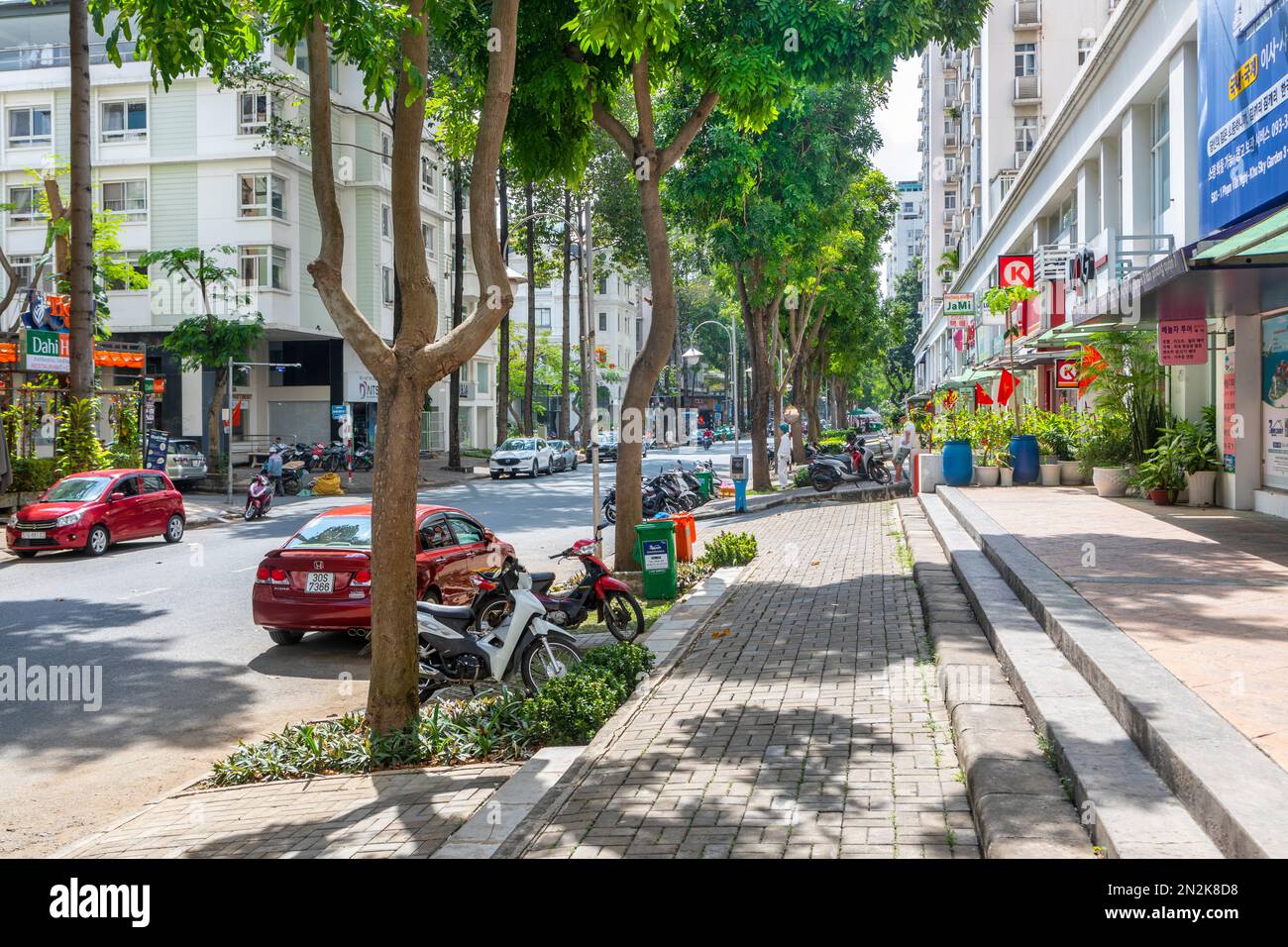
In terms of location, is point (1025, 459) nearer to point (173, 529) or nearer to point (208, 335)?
point (173, 529)

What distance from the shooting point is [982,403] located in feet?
92.8

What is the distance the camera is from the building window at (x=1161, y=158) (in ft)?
63.8

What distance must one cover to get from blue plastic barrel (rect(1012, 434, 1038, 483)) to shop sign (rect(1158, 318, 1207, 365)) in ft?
23.2

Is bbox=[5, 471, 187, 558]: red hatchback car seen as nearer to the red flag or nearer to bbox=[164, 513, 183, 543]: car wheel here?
bbox=[164, 513, 183, 543]: car wheel

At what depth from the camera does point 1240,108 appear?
14195mm

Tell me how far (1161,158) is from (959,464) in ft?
23.1

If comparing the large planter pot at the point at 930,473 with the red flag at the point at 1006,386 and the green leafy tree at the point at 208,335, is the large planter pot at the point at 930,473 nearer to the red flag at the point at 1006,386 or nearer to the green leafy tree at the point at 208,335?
the red flag at the point at 1006,386

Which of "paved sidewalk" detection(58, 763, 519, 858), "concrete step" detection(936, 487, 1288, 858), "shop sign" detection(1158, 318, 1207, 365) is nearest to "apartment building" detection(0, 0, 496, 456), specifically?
"shop sign" detection(1158, 318, 1207, 365)

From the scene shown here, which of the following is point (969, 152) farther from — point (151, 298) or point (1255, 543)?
point (1255, 543)

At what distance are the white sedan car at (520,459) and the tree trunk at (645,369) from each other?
91.5ft

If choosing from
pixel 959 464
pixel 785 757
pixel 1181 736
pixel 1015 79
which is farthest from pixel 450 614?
pixel 1015 79

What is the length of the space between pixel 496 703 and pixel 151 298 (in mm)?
39625

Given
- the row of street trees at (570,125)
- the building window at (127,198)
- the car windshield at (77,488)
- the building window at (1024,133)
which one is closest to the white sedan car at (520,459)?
the row of street trees at (570,125)
